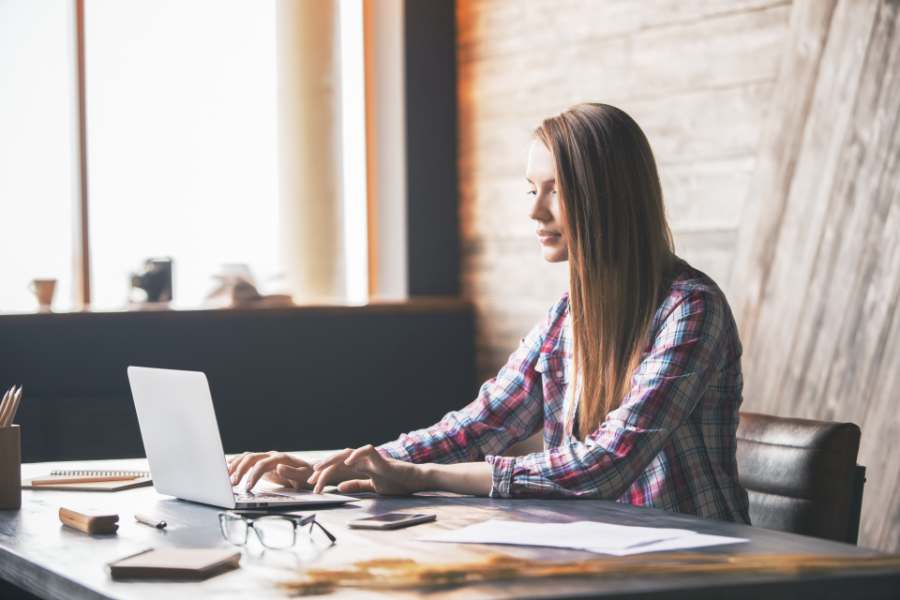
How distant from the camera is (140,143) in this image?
168 inches

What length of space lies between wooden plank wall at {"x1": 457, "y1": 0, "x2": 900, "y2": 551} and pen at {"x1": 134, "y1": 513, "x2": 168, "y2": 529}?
1.93 metres

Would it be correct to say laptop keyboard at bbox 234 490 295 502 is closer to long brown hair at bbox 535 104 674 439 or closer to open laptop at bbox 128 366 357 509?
open laptop at bbox 128 366 357 509

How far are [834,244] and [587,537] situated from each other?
75.0 inches

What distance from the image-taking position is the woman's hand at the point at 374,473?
1887mm

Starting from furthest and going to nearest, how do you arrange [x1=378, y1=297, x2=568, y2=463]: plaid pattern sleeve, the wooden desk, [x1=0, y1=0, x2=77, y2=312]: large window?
1. [x1=0, y1=0, x2=77, y2=312]: large window
2. [x1=378, y1=297, x2=568, y2=463]: plaid pattern sleeve
3. the wooden desk

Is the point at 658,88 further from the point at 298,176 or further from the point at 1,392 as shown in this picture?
the point at 1,392

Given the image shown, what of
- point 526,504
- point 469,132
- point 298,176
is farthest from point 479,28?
point 526,504

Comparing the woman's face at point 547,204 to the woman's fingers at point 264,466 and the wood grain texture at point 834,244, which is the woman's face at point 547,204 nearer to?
the woman's fingers at point 264,466

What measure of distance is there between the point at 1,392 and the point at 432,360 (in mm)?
1554

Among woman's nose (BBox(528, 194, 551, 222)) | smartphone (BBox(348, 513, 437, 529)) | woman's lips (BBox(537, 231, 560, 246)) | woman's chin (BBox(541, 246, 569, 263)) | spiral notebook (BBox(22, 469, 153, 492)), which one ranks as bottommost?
spiral notebook (BBox(22, 469, 153, 492))

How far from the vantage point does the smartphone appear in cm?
158

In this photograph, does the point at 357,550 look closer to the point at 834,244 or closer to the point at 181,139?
the point at 834,244

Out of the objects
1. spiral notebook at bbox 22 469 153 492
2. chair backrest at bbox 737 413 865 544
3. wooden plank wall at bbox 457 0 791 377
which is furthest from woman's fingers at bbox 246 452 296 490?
wooden plank wall at bbox 457 0 791 377

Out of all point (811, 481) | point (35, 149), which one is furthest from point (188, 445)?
point (35, 149)
